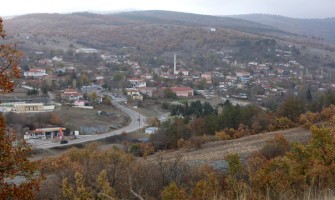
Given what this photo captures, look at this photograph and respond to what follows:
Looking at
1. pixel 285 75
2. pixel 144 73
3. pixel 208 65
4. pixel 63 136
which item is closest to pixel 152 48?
pixel 208 65

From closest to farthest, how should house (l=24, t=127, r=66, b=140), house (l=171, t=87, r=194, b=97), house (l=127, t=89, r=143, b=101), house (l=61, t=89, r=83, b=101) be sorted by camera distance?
house (l=24, t=127, r=66, b=140) < house (l=61, t=89, r=83, b=101) < house (l=127, t=89, r=143, b=101) < house (l=171, t=87, r=194, b=97)

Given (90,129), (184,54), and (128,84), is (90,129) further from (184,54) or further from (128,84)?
(184,54)

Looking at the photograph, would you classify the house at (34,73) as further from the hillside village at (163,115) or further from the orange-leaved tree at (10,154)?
the orange-leaved tree at (10,154)

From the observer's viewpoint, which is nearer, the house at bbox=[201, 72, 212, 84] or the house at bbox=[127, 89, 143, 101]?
the house at bbox=[127, 89, 143, 101]

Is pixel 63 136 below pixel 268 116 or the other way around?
below

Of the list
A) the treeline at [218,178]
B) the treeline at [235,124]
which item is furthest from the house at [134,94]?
the treeline at [218,178]

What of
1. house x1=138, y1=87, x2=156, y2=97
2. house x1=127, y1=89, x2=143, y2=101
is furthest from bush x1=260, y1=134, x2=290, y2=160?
house x1=138, y1=87, x2=156, y2=97

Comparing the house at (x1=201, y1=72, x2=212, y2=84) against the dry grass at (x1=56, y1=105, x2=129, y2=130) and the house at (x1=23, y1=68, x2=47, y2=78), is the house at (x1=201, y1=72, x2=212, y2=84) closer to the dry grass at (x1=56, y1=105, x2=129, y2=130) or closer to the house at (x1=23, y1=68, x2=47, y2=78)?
the house at (x1=23, y1=68, x2=47, y2=78)

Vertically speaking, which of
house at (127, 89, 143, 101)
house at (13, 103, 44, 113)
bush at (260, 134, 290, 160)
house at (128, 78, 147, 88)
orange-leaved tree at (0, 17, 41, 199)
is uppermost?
orange-leaved tree at (0, 17, 41, 199)
